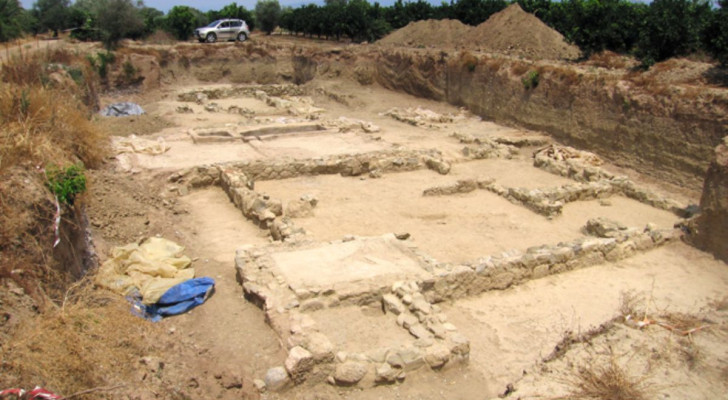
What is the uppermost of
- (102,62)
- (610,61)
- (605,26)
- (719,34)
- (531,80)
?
(605,26)

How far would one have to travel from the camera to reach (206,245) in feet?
28.9

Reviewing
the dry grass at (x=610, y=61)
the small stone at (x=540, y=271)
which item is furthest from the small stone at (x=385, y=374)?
the dry grass at (x=610, y=61)

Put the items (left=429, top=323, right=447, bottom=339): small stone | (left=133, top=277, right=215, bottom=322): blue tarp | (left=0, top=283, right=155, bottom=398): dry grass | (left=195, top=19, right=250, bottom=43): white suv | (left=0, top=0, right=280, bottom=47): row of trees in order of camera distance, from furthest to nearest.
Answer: (left=195, top=19, right=250, bottom=43): white suv < (left=0, top=0, right=280, bottom=47): row of trees < (left=133, top=277, right=215, bottom=322): blue tarp < (left=429, top=323, right=447, bottom=339): small stone < (left=0, top=283, right=155, bottom=398): dry grass

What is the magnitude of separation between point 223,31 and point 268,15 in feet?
48.2

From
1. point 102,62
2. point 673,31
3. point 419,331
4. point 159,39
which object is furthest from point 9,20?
point 673,31

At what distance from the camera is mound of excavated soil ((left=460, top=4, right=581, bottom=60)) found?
897 inches

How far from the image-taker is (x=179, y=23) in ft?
112

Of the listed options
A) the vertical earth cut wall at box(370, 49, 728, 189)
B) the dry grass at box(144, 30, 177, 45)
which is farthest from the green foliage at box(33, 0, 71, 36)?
the vertical earth cut wall at box(370, 49, 728, 189)

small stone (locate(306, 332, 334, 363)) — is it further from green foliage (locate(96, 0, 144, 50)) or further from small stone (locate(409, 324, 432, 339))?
green foliage (locate(96, 0, 144, 50))

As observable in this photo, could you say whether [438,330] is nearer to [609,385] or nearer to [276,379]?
[276,379]

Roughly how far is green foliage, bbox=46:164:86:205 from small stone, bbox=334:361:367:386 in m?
4.18

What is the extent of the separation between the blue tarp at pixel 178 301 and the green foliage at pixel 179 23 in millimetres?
30951

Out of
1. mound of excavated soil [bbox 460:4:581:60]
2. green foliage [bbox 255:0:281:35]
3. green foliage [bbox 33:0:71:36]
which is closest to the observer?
mound of excavated soil [bbox 460:4:581:60]

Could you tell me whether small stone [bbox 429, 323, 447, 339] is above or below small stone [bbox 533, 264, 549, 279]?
above
